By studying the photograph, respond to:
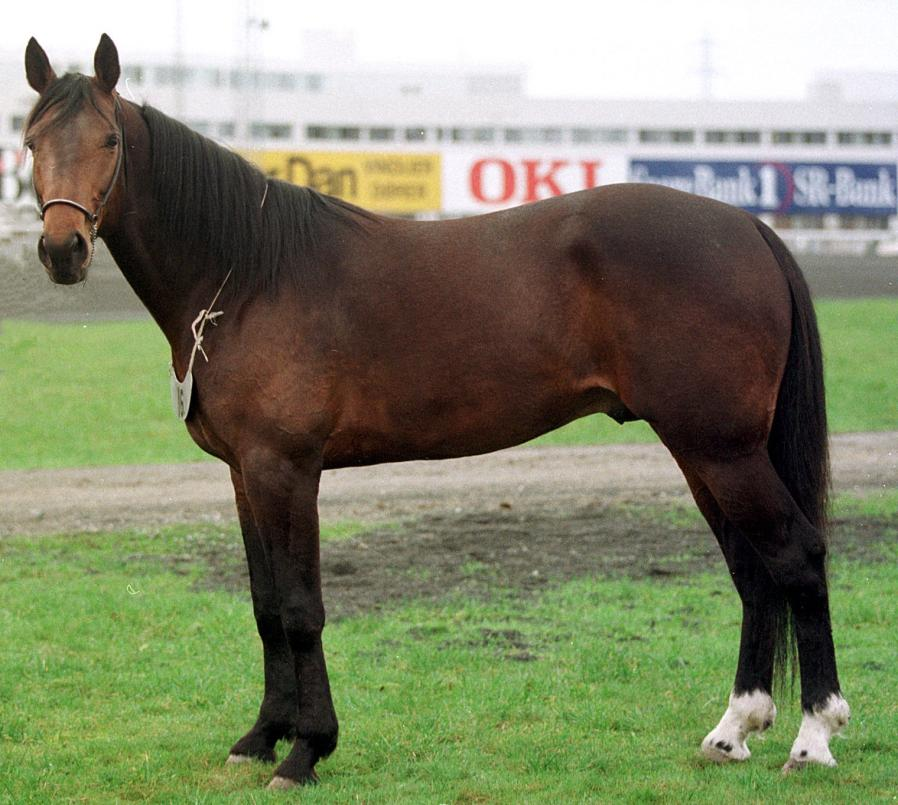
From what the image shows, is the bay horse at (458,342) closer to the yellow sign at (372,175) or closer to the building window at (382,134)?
the yellow sign at (372,175)

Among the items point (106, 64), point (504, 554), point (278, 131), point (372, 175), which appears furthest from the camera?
point (278, 131)

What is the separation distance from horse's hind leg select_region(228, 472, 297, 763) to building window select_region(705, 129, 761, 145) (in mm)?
56792

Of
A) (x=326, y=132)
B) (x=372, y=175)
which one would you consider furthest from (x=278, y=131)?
(x=372, y=175)

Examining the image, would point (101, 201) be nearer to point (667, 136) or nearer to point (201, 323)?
point (201, 323)

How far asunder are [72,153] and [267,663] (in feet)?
7.13

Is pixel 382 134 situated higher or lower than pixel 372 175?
higher

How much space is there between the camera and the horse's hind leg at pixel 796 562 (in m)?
4.26

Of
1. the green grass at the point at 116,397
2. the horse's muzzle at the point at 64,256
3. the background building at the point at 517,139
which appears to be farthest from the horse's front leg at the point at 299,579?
the background building at the point at 517,139

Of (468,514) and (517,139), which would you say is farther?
(517,139)

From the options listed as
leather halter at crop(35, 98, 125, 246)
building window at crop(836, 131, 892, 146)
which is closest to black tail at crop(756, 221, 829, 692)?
leather halter at crop(35, 98, 125, 246)

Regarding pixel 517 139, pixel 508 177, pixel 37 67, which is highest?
pixel 517 139

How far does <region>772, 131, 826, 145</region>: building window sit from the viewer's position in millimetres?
57906

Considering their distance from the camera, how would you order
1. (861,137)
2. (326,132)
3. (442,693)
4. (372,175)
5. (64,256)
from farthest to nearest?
(861,137), (326,132), (372,175), (442,693), (64,256)

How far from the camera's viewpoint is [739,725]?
4.56 meters
